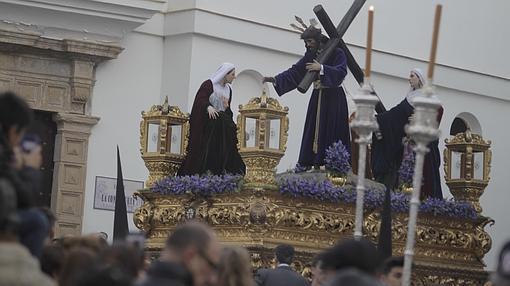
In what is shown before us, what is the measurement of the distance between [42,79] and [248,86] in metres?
3.27

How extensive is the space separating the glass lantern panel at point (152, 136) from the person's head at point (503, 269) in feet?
36.2

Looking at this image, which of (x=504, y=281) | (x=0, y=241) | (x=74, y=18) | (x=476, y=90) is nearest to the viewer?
(x=504, y=281)

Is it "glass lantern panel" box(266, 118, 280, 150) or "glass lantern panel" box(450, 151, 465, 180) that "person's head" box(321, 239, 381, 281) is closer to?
"glass lantern panel" box(266, 118, 280, 150)

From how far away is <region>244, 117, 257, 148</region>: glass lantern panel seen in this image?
16578 mm

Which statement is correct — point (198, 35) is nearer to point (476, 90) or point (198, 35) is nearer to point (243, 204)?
point (476, 90)

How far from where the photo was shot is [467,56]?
2762cm

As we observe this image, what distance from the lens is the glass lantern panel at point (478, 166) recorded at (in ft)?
61.6

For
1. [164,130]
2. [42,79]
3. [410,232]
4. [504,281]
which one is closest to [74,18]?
[42,79]

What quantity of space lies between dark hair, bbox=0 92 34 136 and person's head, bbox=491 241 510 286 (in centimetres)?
259

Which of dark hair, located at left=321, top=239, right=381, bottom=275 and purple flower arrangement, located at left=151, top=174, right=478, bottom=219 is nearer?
dark hair, located at left=321, top=239, right=381, bottom=275

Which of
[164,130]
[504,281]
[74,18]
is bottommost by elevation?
[504,281]

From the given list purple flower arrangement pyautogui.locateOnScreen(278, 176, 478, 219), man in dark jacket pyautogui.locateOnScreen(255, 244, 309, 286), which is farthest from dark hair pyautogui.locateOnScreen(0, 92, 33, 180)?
purple flower arrangement pyautogui.locateOnScreen(278, 176, 478, 219)

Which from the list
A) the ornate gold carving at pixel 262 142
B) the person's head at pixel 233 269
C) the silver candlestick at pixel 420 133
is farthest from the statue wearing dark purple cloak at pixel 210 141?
the person's head at pixel 233 269

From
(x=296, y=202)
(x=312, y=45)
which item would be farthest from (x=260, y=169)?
(x=312, y=45)
